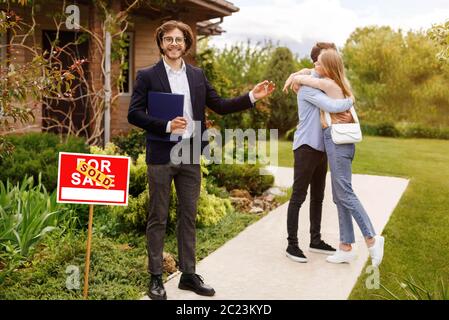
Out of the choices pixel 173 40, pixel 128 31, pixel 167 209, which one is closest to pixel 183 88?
pixel 173 40

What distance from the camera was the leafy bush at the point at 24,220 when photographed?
5.58 meters

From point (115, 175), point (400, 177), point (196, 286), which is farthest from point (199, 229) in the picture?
point (400, 177)

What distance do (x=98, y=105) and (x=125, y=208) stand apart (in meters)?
4.59

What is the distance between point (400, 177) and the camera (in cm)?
1113

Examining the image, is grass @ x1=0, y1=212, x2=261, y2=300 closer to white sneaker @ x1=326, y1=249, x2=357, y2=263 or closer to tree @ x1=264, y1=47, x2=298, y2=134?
white sneaker @ x1=326, y1=249, x2=357, y2=263

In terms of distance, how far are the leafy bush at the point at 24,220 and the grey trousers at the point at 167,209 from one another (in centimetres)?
148

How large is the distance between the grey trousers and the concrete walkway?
308 millimetres

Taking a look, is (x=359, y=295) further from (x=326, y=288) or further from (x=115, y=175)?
(x=115, y=175)

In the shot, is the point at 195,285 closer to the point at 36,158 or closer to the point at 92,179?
the point at 92,179

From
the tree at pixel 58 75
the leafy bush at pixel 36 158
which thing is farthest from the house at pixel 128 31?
the leafy bush at pixel 36 158

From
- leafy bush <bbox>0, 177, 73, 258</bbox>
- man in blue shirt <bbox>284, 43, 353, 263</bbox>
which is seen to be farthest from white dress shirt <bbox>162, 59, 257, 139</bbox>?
leafy bush <bbox>0, 177, 73, 258</bbox>

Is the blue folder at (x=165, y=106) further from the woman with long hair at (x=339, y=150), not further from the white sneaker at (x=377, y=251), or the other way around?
the white sneaker at (x=377, y=251)

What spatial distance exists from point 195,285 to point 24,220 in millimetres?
1922

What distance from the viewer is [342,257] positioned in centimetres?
568
